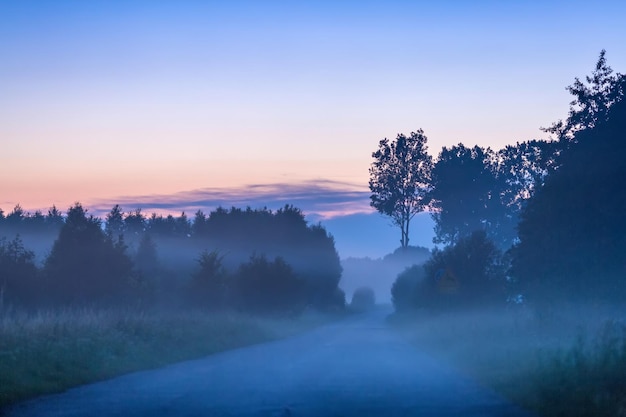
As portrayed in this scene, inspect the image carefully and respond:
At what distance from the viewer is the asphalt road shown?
47.4ft

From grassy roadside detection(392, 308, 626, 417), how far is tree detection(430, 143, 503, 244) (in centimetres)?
4089

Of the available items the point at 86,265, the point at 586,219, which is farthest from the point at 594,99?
the point at 86,265

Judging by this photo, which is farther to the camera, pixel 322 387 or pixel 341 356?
pixel 341 356

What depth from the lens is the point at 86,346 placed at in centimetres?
2519

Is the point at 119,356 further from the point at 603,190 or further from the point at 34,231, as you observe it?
the point at 34,231

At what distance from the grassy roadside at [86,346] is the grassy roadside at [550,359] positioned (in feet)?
34.7

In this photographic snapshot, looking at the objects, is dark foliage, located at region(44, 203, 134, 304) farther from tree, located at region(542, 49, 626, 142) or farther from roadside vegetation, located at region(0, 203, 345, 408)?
tree, located at region(542, 49, 626, 142)

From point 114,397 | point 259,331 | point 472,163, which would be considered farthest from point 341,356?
point 472,163

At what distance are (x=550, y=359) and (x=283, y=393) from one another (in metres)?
6.59

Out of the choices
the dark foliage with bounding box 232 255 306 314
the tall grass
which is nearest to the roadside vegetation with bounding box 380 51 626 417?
the tall grass

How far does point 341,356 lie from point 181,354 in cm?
660

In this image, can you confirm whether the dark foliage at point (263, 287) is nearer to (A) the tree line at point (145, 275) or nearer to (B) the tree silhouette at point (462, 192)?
(A) the tree line at point (145, 275)

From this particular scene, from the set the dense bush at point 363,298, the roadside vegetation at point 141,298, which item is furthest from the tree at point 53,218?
the dense bush at point 363,298

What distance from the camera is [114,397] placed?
16.6 m
